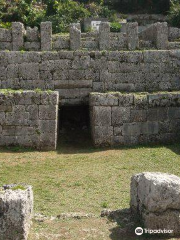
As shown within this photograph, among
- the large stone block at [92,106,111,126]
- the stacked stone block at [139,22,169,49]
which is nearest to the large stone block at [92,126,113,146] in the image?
the large stone block at [92,106,111,126]

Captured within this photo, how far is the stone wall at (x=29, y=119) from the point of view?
1358 centimetres

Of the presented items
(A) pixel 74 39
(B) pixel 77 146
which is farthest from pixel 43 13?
(B) pixel 77 146

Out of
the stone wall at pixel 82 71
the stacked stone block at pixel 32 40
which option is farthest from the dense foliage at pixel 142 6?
the stacked stone block at pixel 32 40

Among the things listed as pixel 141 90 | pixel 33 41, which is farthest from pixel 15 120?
pixel 141 90

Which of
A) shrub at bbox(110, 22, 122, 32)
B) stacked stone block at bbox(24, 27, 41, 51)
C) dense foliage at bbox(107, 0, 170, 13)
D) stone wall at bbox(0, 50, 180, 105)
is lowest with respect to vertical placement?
stone wall at bbox(0, 50, 180, 105)

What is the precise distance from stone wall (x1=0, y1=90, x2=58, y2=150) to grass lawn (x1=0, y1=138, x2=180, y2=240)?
16.7 inches

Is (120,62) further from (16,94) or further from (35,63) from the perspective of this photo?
(16,94)

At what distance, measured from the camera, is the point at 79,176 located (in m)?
10.7

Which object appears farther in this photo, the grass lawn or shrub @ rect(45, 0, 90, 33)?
shrub @ rect(45, 0, 90, 33)

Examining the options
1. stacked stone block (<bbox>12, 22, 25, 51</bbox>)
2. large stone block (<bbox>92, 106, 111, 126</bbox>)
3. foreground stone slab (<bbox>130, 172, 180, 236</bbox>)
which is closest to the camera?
foreground stone slab (<bbox>130, 172, 180, 236</bbox>)

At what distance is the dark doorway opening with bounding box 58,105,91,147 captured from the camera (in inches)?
609

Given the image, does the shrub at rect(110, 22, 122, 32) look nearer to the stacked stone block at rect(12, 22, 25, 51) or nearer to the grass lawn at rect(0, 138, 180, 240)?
the stacked stone block at rect(12, 22, 25, 51)

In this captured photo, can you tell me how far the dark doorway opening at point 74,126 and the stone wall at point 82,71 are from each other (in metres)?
1.41

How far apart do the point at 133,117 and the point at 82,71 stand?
314 cm
